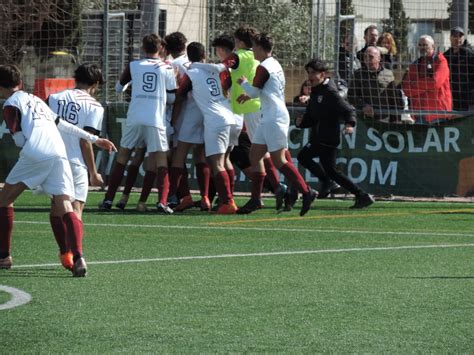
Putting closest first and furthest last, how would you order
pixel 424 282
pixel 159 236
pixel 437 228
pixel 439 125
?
pixel 424 282 < pixel 159 236 < pixel 437 228 < pixel 439 125

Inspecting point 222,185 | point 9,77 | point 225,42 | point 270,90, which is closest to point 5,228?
point 9,77

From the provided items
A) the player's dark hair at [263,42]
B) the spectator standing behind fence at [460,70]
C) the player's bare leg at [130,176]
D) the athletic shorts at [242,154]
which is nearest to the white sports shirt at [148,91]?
the player's bare leg at [130,176]

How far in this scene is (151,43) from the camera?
15523 millimetres

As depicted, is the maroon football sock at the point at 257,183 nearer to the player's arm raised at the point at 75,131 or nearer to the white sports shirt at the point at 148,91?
the white sports shirt at the point at 148,91

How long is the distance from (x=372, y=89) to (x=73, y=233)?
31.0ft

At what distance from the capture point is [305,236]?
42.7ft

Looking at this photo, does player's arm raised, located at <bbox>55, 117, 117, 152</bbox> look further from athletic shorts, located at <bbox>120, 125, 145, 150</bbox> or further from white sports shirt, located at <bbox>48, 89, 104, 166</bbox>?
athletic shorts, located at <bbox>120, 125, 145, 150</bbox>

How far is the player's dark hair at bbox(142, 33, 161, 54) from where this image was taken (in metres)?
15.5

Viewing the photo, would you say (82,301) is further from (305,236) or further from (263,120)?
(263,120)

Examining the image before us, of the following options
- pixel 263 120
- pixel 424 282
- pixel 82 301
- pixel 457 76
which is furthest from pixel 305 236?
pixel 457 76

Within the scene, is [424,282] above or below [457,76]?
below

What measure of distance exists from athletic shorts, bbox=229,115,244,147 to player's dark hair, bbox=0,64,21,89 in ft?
20.4

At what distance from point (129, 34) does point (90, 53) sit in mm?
684

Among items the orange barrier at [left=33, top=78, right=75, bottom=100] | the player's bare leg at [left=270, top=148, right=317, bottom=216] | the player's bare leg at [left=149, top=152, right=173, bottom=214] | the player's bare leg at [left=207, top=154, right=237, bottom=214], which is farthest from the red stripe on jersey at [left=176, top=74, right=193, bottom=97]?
the orange barrier at [left=33, top=78, right=75, bottom=100]
